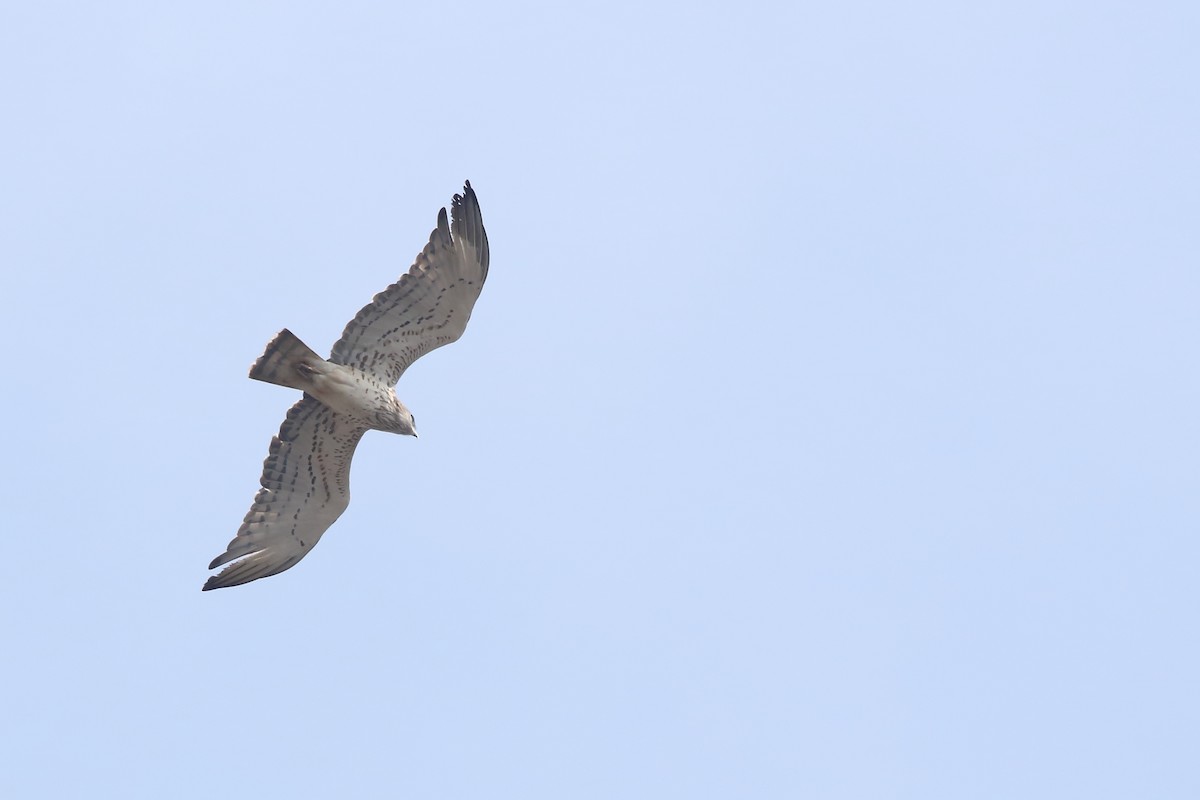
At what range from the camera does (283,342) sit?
17.0 m

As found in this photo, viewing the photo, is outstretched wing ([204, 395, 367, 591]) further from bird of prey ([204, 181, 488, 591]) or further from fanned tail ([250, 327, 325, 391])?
fanned tail ([250, 327, 325, 391])

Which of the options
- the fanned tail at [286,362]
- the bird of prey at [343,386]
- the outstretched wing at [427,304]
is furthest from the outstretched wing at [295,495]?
the outstretched wing at [427,304]

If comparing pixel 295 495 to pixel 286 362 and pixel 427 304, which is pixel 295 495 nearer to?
pixel 286 362

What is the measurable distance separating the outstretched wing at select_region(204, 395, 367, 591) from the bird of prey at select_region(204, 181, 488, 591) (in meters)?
0.01

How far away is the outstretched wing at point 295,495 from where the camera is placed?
1777 centimetres

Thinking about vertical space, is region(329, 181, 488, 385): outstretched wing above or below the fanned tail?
above

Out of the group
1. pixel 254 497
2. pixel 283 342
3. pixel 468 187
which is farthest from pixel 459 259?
pixel 254 497

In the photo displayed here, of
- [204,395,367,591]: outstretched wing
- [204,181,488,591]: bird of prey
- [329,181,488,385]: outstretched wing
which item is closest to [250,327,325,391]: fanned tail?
[204,181,488,591]: bird of prey

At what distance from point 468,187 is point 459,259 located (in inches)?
30.1

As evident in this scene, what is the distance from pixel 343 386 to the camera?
1720 cm

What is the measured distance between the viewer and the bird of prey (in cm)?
1711

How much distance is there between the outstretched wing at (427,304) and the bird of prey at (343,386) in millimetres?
10

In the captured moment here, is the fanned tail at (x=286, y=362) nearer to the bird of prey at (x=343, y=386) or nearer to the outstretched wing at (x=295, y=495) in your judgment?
the bird of prey at (x=343, y=386)

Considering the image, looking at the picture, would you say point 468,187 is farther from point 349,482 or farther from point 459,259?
point 349,482
